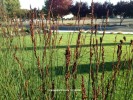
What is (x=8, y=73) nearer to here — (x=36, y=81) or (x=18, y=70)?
(x=18, y=70)

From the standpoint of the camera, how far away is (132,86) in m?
2.74

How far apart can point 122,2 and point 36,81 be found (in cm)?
4156

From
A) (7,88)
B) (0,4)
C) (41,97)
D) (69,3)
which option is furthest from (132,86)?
(69,3)

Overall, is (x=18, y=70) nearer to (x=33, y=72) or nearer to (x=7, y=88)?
(x=33, y=72)

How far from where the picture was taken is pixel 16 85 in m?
3.09

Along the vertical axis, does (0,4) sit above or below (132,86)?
above

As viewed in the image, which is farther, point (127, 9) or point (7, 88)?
point (127, 9)

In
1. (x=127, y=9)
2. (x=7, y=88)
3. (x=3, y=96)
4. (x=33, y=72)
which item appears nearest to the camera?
(x=7, y=88)

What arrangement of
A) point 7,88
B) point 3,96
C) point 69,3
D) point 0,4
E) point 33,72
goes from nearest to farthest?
point 7,88
point 3,96
point 33,72
point 0,4
point 69,3

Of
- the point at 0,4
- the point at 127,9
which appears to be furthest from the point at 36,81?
the point at 127,9

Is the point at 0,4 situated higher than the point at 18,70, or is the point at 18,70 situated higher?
the point at 0,4

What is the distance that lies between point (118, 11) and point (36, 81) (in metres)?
40.0

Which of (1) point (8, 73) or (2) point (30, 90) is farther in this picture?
(1) point (8, 73)

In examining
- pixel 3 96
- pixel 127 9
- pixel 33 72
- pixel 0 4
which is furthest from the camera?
pixel 127 9
